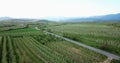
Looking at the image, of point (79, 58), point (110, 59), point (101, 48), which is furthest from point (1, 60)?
point (101, 48)

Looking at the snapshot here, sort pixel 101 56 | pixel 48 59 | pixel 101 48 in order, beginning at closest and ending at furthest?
pixel 48 59 → pixel 101 56 → pixel 101 48

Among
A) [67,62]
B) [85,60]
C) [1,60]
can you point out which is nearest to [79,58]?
[85,60]

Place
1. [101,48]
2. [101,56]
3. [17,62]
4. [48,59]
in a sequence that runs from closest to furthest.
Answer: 1. [17,62]
2. [48,59]
3. [101,56]
4. [101,48]

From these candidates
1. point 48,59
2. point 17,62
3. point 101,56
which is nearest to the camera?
point 17,62

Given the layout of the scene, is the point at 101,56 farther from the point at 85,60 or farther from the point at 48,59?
the point at 48,59

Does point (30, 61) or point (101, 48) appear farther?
point (101, 48)

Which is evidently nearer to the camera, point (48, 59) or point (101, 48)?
point (48, 59)

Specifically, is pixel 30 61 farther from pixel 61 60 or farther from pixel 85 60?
pixel 85 60

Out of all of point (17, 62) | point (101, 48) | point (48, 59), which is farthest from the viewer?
point (101, 48)
